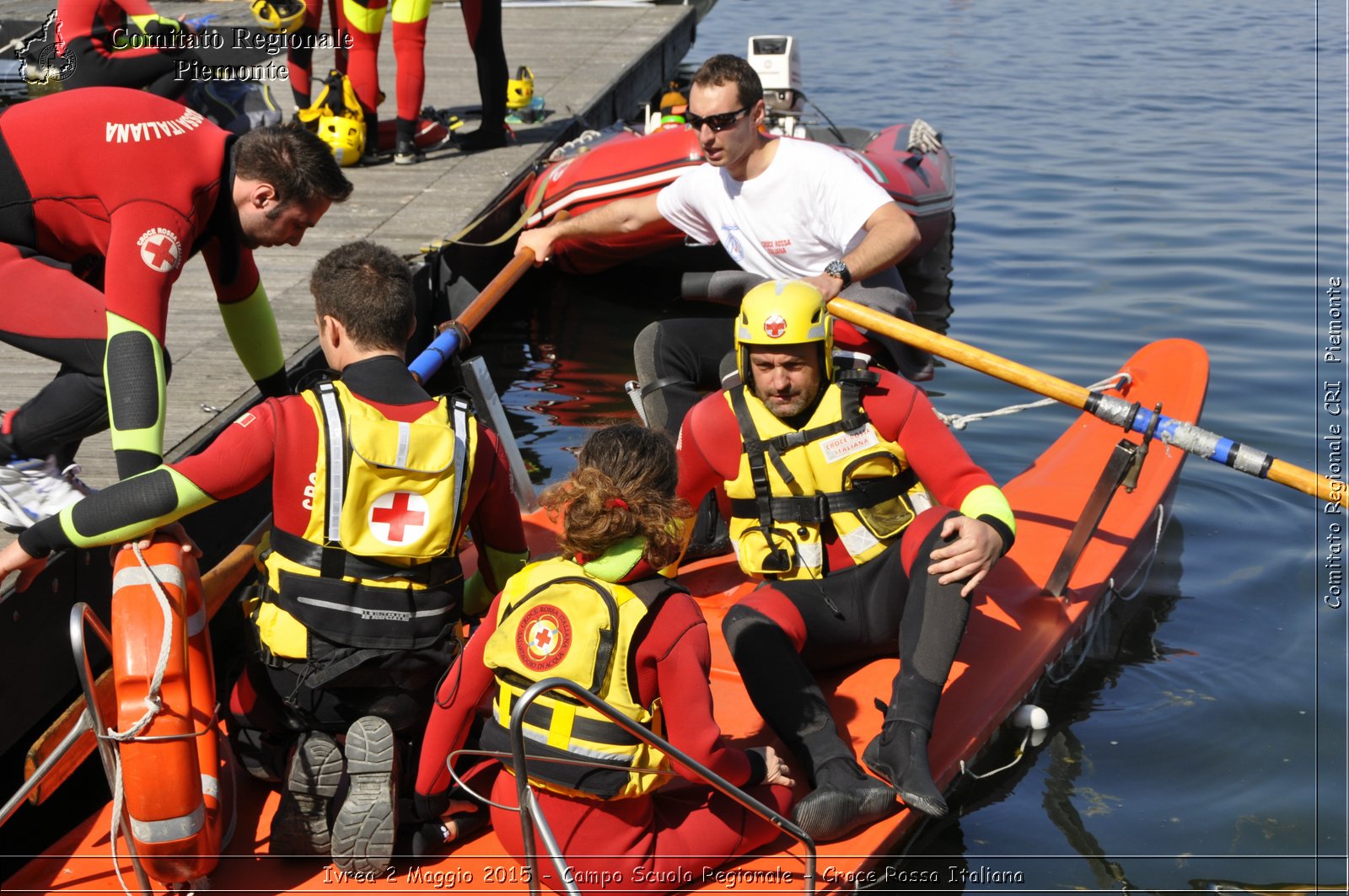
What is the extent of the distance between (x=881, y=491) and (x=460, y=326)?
6.10 feet

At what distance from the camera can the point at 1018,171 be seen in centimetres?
1315

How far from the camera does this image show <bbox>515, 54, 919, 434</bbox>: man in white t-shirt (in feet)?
16.7

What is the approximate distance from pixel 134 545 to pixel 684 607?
4.29 ft

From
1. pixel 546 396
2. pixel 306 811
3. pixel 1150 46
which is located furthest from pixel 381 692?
pixel 1150 46

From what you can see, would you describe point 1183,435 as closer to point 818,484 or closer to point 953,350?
point 953,350

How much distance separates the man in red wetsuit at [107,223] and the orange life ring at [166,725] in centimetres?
50

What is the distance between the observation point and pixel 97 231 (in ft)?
12.9

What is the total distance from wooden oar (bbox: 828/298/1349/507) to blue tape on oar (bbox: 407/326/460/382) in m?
1.40

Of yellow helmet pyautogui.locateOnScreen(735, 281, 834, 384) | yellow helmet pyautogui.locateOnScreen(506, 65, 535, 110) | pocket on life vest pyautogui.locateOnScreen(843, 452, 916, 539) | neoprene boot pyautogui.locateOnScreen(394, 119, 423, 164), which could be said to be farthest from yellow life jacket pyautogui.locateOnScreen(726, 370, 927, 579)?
yellow helmet pyautogui.locateOnScreen(506, 65, 535, 110)

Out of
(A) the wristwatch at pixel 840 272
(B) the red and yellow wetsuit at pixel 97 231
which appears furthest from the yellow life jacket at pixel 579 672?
(A) the wristwatch at pixel 840 272

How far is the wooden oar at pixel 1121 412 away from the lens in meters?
4.18

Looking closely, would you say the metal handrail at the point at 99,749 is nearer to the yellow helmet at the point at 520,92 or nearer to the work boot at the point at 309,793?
the work boot at the point at 309,793

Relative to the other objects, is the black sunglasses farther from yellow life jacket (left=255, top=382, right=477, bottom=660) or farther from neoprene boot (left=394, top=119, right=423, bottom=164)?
neoprene boot (left=394, top=119, right=423, bottom=164)

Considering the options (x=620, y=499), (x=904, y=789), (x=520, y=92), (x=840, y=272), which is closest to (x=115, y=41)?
(x=520, y=92)
